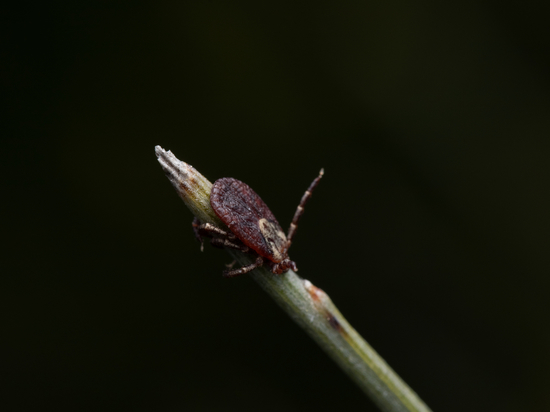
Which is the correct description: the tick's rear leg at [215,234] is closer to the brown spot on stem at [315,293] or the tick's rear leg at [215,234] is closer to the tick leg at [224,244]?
the tick leg at [224,244]

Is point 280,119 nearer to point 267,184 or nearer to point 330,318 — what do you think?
point 267,184

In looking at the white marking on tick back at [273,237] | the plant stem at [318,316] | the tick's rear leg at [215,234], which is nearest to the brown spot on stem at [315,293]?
the plant stem at [318,316]

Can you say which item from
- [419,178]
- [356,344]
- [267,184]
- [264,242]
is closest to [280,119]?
[267,184]

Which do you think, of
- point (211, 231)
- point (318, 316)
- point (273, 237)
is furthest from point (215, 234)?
point (318, 316)

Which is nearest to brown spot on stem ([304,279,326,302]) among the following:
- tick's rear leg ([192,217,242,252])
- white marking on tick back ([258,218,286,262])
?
white marking on tick back ([258,218,286,262])

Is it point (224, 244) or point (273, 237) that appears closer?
point (224, 244)

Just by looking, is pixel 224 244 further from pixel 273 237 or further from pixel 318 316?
pixel 318 316

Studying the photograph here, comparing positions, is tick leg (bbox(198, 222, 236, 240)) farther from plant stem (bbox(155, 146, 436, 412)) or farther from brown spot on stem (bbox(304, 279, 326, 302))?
brown spot on stem (bbox(304, 279, 326, 302))
